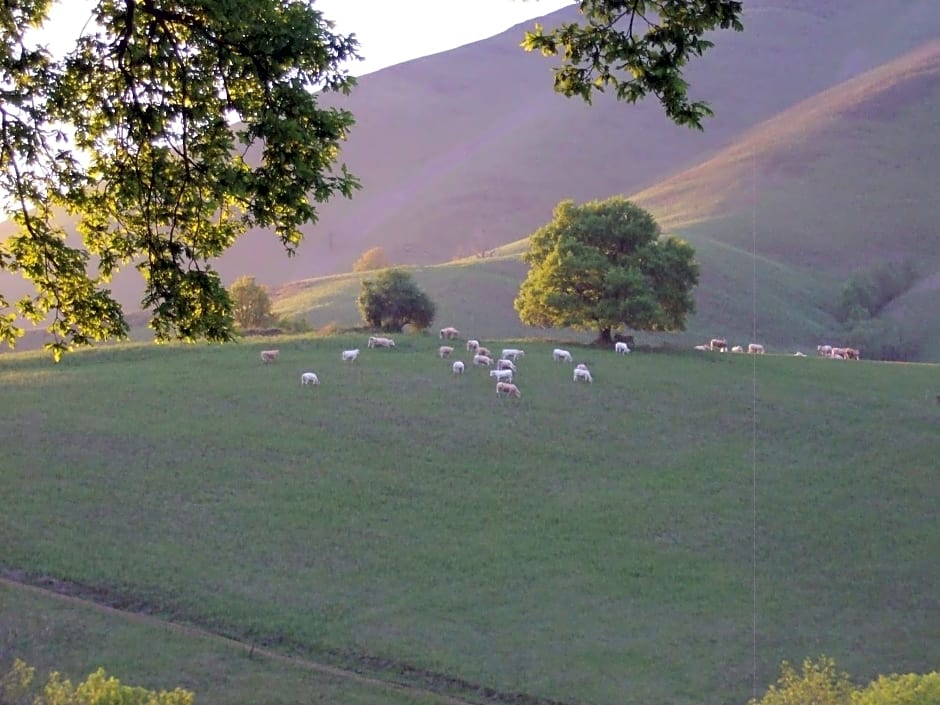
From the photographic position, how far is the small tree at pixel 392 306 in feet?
192

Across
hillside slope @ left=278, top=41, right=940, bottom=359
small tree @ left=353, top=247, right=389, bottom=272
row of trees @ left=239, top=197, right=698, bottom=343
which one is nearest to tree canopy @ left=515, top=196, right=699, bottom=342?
row of trees @ left=239, top=197, right=698, bottom=343

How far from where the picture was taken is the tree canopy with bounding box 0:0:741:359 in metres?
8.77

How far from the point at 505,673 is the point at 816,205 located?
118 meters

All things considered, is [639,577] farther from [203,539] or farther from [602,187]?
[602,187]

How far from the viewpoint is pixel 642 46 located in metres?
8.62

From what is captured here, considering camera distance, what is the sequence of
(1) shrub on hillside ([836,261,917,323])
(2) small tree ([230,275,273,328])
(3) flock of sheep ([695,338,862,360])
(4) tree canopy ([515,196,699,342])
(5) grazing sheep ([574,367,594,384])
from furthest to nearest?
(1) shrub on hillside ([836,261,917,323]) < (2) small tree ([230,275,273,328]) < (3) flock of sheep ([695,338,862,360]) < (4) tree canopy ([515,196,699,342]) < (5) grazing sheep ([574,367,594,384])

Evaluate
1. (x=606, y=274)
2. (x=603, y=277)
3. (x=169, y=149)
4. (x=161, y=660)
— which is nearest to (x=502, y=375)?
(x=606, y=274)

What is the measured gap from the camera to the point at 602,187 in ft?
568

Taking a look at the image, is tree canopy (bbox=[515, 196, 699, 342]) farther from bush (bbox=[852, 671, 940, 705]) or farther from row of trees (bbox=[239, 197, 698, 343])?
bush (bbox=[852, 671, 940, 705])

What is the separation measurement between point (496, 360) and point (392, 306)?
13498mm

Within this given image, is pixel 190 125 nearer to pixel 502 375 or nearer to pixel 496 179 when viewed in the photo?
pixel 502 375

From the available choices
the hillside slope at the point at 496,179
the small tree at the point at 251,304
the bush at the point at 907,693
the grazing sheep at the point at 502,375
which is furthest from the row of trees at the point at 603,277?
the hillside slope at the point at 496,179

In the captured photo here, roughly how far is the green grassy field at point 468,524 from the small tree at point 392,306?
13.0m

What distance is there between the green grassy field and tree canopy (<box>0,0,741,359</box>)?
11.7 meters
